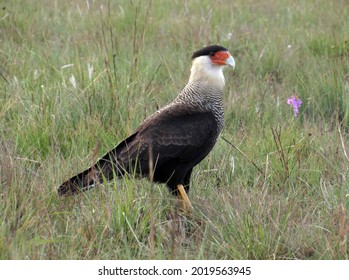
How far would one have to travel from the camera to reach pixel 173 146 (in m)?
3.91

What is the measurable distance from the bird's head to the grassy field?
437 millimetres

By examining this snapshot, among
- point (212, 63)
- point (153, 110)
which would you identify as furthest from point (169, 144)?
point (153, 110)

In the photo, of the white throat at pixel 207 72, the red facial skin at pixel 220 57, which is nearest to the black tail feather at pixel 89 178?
the white throat at pixel 207 72

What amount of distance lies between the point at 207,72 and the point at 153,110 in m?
0.90

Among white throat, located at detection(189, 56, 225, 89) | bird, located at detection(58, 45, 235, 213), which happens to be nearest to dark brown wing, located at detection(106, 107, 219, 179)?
bird, located at detection(58, 45, 235, 213)

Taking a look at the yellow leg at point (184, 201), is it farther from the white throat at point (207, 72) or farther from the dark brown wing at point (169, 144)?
the white throat at point (207, 72)

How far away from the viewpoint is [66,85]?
499 centimetres

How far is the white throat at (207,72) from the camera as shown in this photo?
4.23m

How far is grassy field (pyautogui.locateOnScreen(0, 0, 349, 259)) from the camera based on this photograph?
124 inches

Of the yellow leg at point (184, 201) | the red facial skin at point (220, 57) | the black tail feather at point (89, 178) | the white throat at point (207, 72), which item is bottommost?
the yellow leg at point (184, 201)

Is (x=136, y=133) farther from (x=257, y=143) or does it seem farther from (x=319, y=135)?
(x=319, y=135)

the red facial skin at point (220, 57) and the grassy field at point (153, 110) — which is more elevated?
the red facial skin at point (220, 57)
